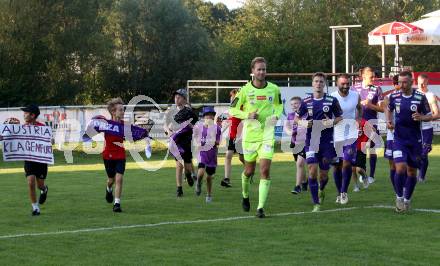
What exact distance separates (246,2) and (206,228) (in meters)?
67.7

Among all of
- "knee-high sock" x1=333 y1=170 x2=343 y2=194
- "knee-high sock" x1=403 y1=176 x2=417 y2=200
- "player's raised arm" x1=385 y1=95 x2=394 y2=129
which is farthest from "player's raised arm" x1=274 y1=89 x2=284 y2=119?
"knee-high sock" x1=403 y1=176 x2=417 y2=200

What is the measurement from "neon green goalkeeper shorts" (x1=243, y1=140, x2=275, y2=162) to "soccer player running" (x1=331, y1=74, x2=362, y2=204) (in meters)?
1.81

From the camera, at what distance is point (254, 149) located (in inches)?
532

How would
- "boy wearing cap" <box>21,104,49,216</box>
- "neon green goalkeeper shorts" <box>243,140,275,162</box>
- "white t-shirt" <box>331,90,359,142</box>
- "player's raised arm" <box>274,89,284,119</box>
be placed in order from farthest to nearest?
"white t-shirt" <box>331,90,359,142</box> → "boy wearing cap" <box>21,104,49,216</box> → "player's raised arm" <box>274,89,284,119</box> → "neon green goalkeeper shorts" <box>243,140,275,162</box>

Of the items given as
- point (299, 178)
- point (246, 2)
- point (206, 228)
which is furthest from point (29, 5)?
point (206, 228)

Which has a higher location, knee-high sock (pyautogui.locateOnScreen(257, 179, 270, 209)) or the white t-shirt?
the white t-shirt

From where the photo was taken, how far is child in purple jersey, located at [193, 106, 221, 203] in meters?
16.2

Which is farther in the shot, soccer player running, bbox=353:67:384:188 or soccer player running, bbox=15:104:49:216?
soccer player running, bbox=353:67:384:188

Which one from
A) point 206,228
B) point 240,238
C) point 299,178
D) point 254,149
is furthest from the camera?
point 299,178

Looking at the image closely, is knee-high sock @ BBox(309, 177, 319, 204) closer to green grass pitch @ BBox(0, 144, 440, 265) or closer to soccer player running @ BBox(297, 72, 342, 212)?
soccer player running @ BBox(297, 72, 342, 212)

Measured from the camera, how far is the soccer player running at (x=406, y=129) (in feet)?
44.6

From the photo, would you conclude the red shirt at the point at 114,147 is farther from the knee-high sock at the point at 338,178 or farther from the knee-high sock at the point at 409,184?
the knee-high sock at the point at 409,184

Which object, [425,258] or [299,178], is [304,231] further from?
[299,178]

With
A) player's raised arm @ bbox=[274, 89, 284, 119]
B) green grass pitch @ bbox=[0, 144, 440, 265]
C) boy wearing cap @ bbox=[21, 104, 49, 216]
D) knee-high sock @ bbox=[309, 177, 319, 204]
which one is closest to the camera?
green grass pitch @ bbox=[0, 144, 440, 265]
